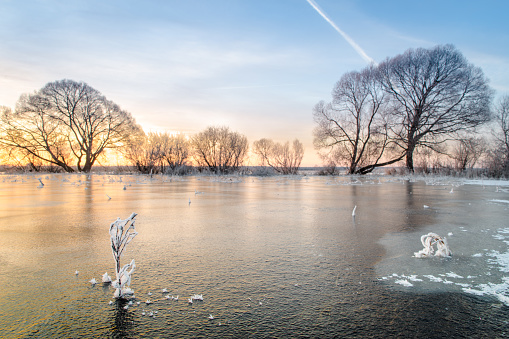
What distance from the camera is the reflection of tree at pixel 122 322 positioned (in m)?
1.75

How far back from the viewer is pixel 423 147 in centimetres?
2759

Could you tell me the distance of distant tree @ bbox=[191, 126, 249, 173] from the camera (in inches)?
1384

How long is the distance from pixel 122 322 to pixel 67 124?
3955cm

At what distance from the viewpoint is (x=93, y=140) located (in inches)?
1447

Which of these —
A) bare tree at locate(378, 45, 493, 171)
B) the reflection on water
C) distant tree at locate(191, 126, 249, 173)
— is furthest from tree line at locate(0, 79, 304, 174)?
the reflection on water

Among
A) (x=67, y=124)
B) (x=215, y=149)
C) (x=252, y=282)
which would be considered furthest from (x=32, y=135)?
(x=252, y=282)

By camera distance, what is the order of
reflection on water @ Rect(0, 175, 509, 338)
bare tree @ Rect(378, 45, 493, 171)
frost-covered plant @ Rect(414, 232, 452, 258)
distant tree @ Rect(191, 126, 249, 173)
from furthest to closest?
distant tree @ Rect(191, 126, 249, 173)
bare tree @ Rect(378, 45, 493, 171)
frost-covered plant @ Rect(414, 232, 452, 258)
reflection on water @ Rect(0, 175, 509, 338)

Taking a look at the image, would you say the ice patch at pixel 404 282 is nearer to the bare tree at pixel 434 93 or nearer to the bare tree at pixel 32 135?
the bare tree at pixel 434 93

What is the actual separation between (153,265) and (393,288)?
2191 millimetres

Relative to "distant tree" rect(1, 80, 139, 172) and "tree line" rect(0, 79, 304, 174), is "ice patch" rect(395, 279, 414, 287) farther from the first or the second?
"distant tree" rect(1, 80, 139, 172)

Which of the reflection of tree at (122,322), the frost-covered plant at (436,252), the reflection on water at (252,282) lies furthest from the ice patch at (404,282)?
the reflection of tree at (122,322)

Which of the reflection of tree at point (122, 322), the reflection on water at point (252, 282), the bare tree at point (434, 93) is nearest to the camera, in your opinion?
the reflection of tree at point (122, 322)

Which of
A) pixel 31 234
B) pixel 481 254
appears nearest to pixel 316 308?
pixel 481 254

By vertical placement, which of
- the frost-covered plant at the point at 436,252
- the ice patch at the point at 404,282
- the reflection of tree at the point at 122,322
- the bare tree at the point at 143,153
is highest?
the bare tree at the point at 143,153
